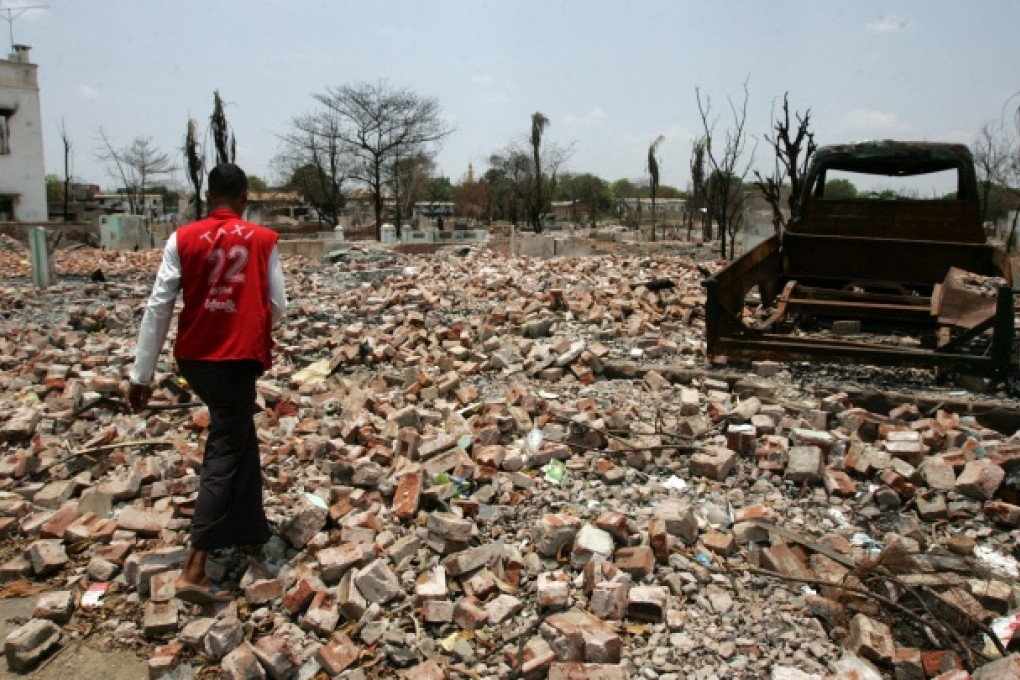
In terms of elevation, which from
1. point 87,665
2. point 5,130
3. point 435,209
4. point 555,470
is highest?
point 5,130

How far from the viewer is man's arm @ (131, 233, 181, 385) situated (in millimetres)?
2773

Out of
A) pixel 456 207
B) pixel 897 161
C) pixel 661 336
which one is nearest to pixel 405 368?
pixel 661 336

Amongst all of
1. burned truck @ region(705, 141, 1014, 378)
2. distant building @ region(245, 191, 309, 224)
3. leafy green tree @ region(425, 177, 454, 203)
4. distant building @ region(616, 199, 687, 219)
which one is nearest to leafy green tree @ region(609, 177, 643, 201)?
distant building @ region(616, 199, 687, 219)

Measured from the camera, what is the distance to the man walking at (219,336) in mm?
2771

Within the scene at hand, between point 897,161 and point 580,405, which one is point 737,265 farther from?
point 897,161

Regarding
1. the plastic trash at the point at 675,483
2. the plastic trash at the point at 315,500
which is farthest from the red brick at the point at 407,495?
the plastic trash at the point at 675,483

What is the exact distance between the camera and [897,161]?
6820 mm

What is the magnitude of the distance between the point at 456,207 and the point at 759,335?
148 feet

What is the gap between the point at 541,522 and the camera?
301cm

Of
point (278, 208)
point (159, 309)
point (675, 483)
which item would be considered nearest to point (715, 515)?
point (675, 483)

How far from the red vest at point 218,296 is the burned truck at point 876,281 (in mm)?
3157

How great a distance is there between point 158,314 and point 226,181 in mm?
569

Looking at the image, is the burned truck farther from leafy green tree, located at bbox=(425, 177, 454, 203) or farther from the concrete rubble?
leafy green tree, located at bbox=(425, 177, 454, 203)

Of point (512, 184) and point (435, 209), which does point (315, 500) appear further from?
point (435, 209)
